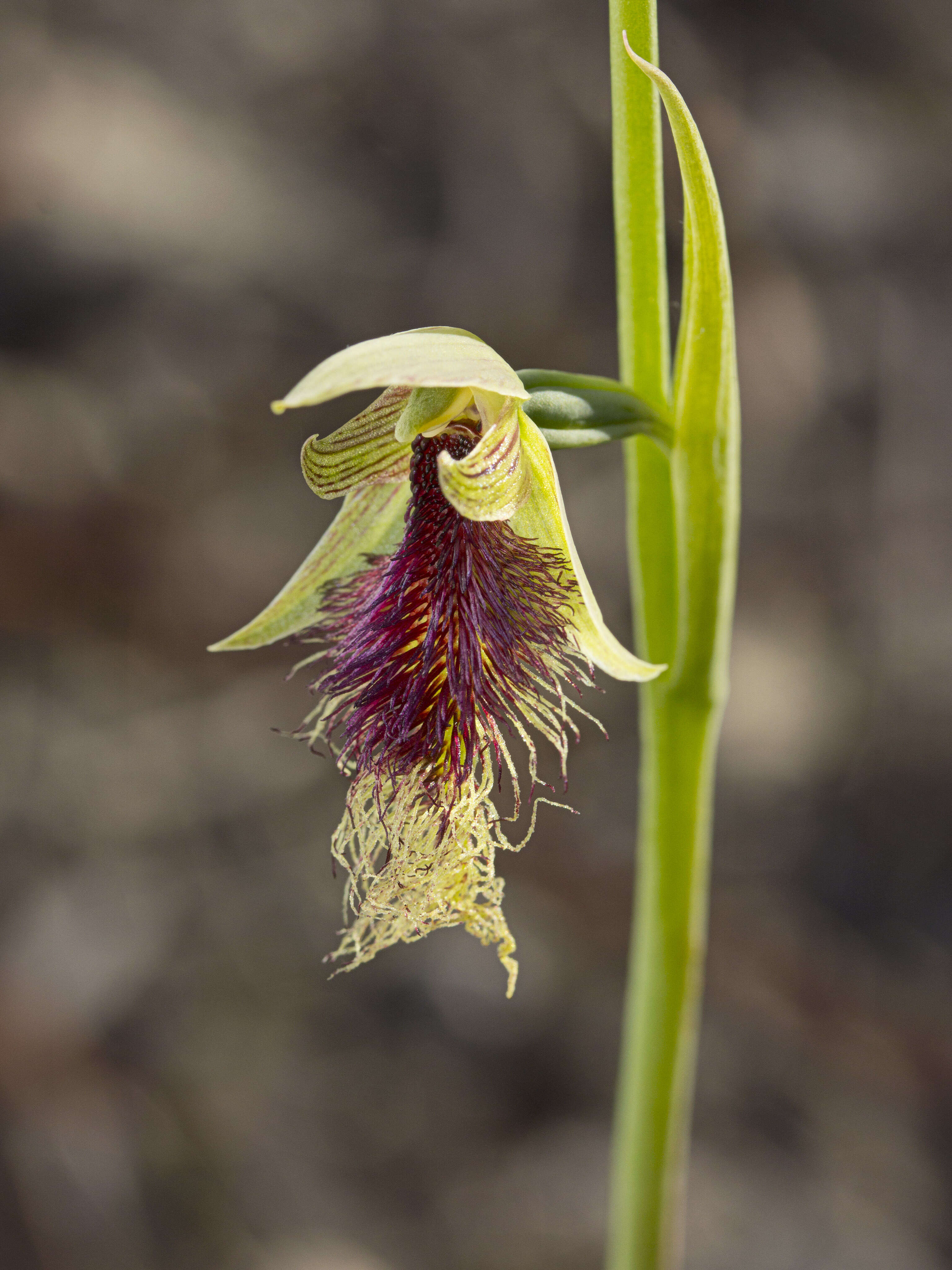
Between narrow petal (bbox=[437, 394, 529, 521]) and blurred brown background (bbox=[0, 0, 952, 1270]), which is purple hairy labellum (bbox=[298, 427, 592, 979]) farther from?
blurred brown background (bbox=[0, 0, 952, 1270])

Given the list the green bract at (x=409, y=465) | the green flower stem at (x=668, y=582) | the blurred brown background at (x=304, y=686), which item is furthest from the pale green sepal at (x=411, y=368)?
the blurred brown background at (x=304, y=686)

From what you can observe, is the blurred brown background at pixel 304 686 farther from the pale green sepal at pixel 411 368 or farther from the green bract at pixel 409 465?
the pale green sepal at pixel 411 368

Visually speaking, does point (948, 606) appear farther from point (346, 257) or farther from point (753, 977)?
point (346, 257)

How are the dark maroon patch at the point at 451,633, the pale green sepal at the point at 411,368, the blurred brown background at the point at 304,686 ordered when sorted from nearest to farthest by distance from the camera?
the pale green sepal at the point at 411,368, the dark maroon patch at the point at 451,633, the blurred brown background at the point at 304,686

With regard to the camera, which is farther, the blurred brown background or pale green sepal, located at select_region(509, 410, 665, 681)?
the blurred brown background

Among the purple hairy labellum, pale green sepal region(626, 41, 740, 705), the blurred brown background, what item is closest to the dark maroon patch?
the purple hairy labellum

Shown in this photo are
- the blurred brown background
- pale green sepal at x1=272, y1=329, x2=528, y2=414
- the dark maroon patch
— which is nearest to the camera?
pale green sepal at x1=272, y1=329, x2=528, y2=414
